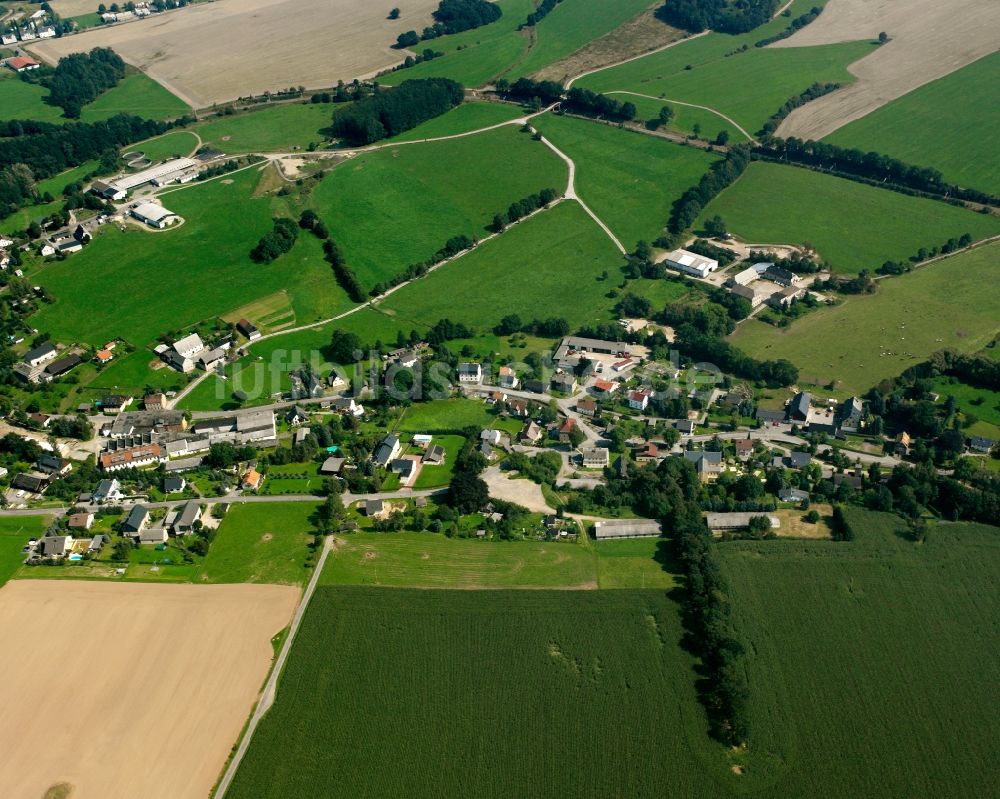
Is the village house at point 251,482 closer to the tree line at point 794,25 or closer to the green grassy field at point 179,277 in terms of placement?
the green grassy field at point 179,277

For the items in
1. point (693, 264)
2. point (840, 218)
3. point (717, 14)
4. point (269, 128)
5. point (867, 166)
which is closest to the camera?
point (693, 264)

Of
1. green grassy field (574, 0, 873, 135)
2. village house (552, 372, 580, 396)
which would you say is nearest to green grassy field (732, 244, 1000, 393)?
village house (552, 372, 580, 396)

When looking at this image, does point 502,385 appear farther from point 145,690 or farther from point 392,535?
point 145,690

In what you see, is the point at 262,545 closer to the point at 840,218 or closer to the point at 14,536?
the point at 14,536

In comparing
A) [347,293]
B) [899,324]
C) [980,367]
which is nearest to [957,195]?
[899,324]

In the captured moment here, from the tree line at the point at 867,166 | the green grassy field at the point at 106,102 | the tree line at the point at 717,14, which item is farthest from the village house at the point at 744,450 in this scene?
the tree line at the point at 717,14

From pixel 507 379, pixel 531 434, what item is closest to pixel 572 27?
pixel 507 379
